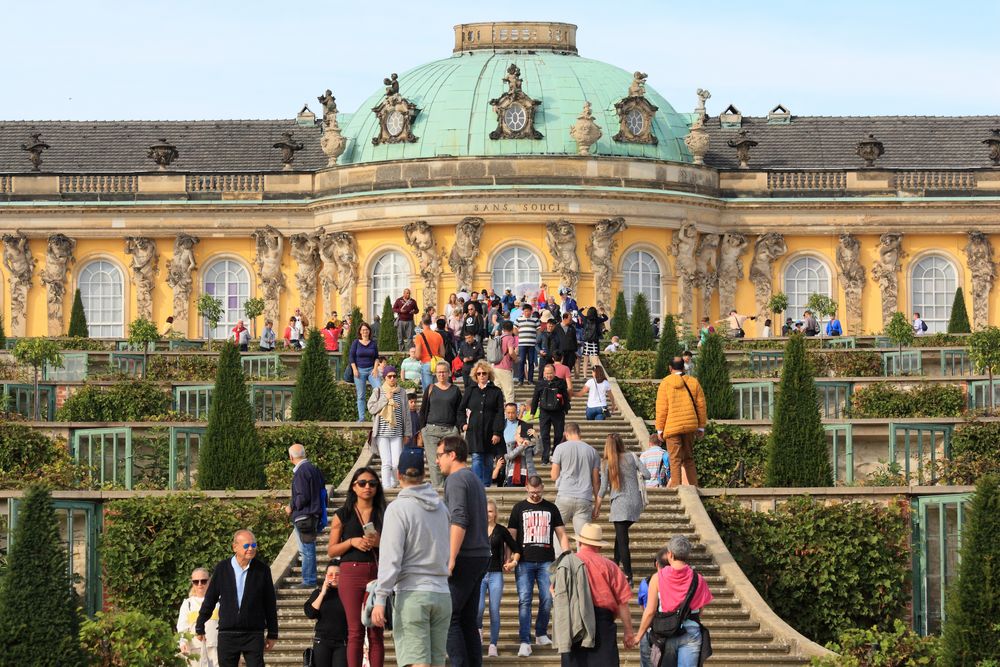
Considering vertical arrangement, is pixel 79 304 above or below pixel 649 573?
above

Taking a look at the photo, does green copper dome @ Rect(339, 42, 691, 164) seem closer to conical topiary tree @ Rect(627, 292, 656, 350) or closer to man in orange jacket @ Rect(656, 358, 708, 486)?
conical topiary tree @ Rect(627, 292, 656, 350)

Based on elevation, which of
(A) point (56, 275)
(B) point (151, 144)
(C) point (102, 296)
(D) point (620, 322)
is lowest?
(D) point (620, 322)

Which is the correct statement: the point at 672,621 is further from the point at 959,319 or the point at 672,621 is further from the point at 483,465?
the point at 959,319

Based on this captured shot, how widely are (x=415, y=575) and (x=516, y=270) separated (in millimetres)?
37352

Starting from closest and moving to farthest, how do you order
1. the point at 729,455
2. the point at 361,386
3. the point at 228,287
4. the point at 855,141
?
the point at 729,455 < the point at 361,386 < the point at 228,287 < the point at 855,141

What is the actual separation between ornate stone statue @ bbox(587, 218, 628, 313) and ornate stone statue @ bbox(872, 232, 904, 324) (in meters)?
7.40

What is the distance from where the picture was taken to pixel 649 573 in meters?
25.5

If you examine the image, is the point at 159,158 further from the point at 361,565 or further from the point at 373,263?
the point at 361,565

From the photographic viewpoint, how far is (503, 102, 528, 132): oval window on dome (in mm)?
56406

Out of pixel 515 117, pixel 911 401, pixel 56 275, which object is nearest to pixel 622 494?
pixel 911 401

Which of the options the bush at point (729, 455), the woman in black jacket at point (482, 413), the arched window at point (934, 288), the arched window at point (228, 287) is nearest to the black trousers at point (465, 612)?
the woman in black jacket at point (482, 413)

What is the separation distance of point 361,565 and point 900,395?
18.1 metres

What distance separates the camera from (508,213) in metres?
55.2

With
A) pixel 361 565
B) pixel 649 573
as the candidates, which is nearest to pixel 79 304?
pixel 649 573
